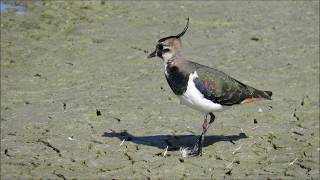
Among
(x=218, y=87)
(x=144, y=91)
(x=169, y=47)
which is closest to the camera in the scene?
(x=169, y=47)

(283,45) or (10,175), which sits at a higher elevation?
Answer: (283,45)

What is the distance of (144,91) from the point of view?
12414 mm

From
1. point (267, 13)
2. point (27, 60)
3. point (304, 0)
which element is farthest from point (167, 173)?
point (304, 0)

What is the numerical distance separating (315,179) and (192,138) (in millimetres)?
2014

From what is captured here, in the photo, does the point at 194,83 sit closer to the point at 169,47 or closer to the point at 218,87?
the point at 218,87

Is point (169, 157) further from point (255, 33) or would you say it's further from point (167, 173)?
point (255, 33)

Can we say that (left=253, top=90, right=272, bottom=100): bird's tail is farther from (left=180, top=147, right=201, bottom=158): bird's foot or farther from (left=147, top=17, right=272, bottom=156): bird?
(left=180, top=147, right=201, bottom=158): bird's foot

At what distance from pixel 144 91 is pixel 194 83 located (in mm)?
3269

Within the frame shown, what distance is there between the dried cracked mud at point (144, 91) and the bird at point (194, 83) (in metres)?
0.83

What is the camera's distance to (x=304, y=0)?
59.0ft

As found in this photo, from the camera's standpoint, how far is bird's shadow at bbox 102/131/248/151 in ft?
33.6

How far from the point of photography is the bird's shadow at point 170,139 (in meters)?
10.2

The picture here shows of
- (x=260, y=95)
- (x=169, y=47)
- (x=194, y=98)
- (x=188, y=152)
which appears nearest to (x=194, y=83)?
(x=194, y=98)

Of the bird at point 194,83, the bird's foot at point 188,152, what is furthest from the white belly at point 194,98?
the bird's foot at point 188,152
